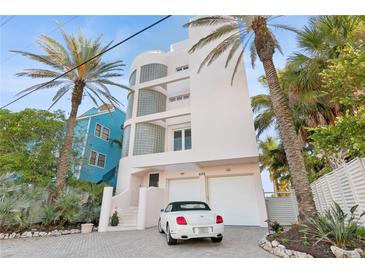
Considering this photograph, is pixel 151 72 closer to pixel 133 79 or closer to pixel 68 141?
pixel 133 79

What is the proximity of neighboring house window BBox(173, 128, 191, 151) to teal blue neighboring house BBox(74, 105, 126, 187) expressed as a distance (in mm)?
5814

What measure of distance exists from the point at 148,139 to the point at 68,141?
16.9ft

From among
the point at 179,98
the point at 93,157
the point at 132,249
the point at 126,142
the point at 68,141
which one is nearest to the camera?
the point at 132,249

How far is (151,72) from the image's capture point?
16.3 meters

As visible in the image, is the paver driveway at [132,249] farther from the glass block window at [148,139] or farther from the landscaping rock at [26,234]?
the glass block window at [148,139]

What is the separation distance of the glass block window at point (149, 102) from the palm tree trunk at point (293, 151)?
8.86 meters

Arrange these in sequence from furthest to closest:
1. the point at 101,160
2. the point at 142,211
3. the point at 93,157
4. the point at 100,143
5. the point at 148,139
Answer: the point at 100,143
the point at 101,160
the point at 93,157
the point at 148,139
the point at 142,211

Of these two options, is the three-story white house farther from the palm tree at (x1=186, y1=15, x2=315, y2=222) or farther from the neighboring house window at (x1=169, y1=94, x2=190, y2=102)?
the palm tree at (x1=186, y1=15, x2=315, y2=222)

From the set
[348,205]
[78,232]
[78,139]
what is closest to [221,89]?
[348,205]

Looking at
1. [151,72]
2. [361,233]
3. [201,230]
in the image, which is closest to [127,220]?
[201,230]

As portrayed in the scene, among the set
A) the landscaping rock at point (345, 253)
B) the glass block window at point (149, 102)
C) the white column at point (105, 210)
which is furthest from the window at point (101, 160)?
the landscaping rock at point (345, 253)

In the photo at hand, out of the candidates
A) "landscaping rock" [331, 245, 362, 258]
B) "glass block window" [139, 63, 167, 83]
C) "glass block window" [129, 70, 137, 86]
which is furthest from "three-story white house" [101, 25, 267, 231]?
"landscaping rock" [331, 245, 362, 258]

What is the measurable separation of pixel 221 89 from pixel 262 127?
5305 mm

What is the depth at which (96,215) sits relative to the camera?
1099 centimetres
